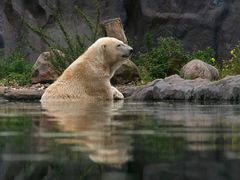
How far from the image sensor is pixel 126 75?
15.9 m

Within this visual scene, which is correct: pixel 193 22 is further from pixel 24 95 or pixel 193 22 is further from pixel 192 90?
pixel 192 90

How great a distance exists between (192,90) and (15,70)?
1123cm

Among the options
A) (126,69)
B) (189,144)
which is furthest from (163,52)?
(189,144)

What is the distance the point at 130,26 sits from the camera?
880 inches

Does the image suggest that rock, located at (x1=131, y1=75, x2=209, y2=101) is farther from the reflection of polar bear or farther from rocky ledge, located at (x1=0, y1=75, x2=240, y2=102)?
the reflection of polar bear

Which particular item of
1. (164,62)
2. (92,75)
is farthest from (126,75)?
(92,75)

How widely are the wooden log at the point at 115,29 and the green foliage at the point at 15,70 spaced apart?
3268mm

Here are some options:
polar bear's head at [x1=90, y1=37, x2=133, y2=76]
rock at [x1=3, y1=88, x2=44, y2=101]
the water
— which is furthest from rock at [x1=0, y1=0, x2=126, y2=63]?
the water

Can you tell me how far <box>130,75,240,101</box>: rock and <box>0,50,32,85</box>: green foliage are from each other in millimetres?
7531

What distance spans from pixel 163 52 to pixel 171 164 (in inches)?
573

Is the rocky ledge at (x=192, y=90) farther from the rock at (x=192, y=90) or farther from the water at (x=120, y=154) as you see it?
the water at (x=120, y=154)

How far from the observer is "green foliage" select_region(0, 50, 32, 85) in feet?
61.4

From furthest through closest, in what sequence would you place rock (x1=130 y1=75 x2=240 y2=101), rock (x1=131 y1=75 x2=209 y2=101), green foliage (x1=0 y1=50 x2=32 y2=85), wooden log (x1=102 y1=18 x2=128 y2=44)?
green foliage (x1=0 y1=50 x2=32 y2=85)
wooden log (x1=102 y1=18 x2=128 y2=44)
rock (x1=131 y1=75 x2=209 y2=101)
rock (x1=130 y1=75 x2=240 y2=101)

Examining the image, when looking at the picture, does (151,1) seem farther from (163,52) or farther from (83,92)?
(83,92)
